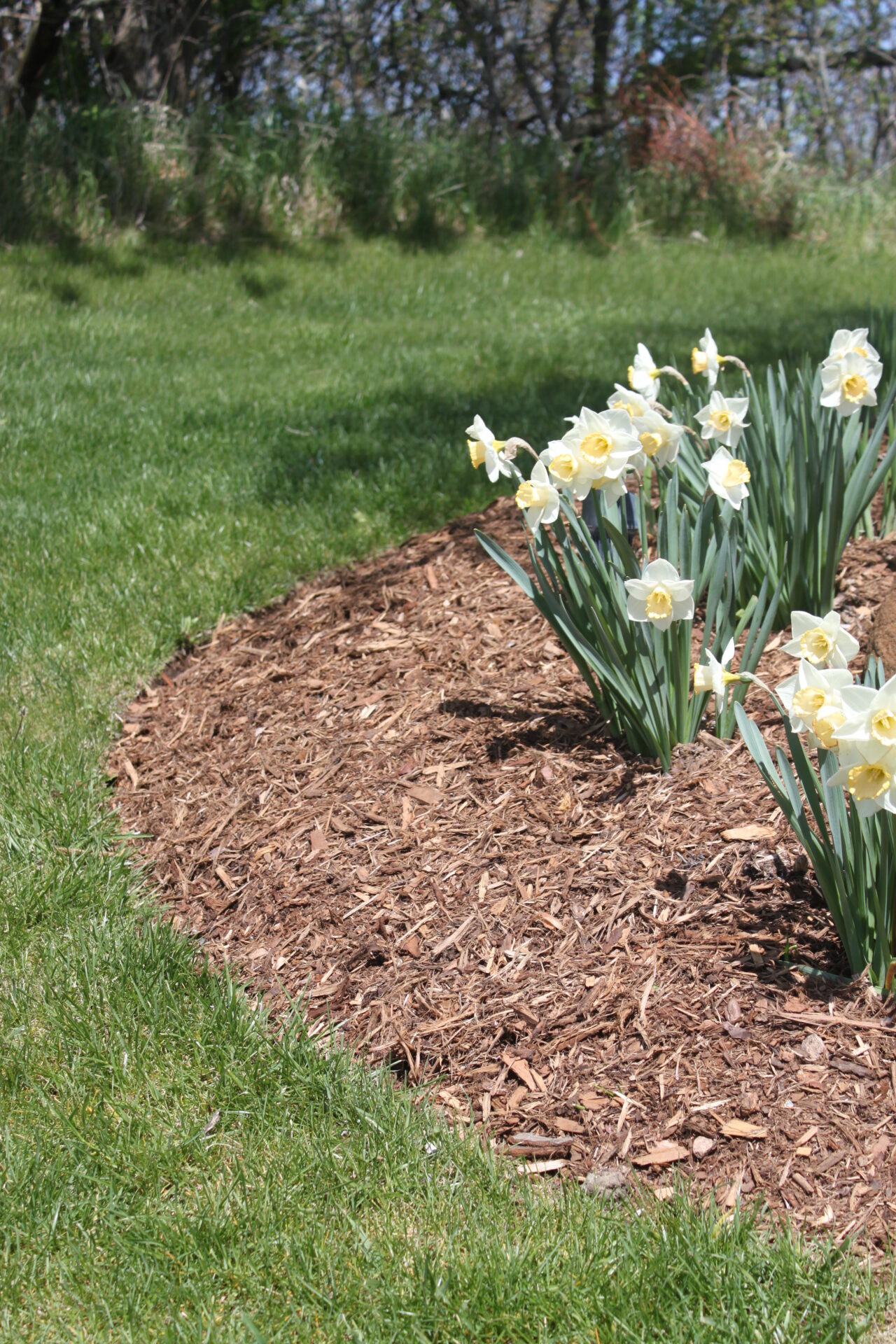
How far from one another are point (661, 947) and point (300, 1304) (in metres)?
1.04

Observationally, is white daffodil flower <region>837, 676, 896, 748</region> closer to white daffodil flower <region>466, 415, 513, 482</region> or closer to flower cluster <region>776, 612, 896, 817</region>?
flower cluster <region>776, 612, 896, 817</region>

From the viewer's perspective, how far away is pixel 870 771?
179 cm

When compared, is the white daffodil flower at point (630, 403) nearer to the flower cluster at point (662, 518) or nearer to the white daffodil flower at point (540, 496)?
the flower cluster at point (662, 518)

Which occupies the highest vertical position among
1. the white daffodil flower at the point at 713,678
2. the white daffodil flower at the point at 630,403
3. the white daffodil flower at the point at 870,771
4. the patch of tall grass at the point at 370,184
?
the patch of tall grass at the point at 370,184

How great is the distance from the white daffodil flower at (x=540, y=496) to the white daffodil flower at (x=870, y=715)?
1.06 m

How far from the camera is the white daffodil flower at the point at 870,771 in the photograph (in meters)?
1.75

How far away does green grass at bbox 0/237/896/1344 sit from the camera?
1.86 m

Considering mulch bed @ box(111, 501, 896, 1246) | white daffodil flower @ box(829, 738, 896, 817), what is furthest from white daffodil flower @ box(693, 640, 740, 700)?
white daffodil flower @ box(829, 738, 896, 817)

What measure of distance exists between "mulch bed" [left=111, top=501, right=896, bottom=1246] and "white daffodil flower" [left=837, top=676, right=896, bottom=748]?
77cm

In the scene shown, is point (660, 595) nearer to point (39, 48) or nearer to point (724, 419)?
point (724, 419)

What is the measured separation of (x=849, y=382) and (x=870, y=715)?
145 centimetres

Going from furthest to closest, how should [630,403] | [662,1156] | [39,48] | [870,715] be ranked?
[39,48] → [630,403] → [662,1156] → [870,715]

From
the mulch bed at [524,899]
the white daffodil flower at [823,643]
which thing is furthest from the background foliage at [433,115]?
the white daffodil flower at [823,643]

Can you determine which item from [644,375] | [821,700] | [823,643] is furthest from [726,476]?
[821,700]
